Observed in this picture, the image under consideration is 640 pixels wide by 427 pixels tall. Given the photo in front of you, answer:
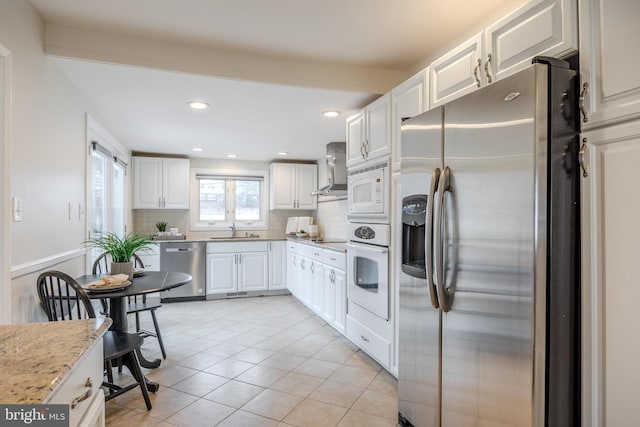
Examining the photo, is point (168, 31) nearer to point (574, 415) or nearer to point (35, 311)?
point (35, 311)

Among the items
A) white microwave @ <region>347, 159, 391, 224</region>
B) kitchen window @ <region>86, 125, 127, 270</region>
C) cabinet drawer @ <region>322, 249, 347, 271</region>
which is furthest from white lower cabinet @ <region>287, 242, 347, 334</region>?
kitchen window @ <region>86, 125, 127, 270</region>

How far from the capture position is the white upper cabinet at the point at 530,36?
4.31 feet

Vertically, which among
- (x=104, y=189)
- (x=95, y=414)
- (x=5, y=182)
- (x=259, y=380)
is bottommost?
(x=259, y=380)

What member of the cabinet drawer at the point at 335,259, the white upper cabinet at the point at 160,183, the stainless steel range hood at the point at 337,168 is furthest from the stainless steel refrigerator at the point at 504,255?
the white upper cabinet at the point at 160,183

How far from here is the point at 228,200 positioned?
6035 mm

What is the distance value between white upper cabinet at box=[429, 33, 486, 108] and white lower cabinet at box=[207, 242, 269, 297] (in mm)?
3860

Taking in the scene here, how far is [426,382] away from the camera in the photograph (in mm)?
1799

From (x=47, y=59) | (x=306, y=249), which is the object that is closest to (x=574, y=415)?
(x=47, y=59)

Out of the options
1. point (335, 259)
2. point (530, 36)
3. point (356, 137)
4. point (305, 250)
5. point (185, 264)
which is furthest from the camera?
point (185, 264)

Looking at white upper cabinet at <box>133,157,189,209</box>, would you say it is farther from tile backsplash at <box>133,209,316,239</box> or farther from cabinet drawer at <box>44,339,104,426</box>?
cabinet drawer at <box>44,339,104,426</box>

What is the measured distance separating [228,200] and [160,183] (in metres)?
1.09

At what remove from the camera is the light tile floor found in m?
2.17

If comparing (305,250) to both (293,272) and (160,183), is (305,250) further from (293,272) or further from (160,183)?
(160,183)

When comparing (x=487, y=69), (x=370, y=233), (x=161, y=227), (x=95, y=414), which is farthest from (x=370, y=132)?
(x=161, y=227)
